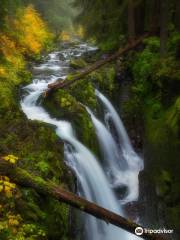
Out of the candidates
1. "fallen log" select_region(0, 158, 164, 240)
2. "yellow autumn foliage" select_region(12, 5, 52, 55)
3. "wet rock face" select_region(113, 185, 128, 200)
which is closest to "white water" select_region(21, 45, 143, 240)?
"wet rock face" select_region(113, 185, 128, 200)

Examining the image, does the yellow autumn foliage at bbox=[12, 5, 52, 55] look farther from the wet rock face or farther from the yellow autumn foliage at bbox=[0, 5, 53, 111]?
the wet rock face

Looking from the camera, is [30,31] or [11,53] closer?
[11,53]

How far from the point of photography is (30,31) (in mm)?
26109

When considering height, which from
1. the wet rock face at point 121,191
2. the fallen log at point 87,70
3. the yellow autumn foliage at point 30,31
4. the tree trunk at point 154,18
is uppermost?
the yellow autumn foliage at point 30,31

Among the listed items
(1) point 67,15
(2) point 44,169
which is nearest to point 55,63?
(2) point 44,169

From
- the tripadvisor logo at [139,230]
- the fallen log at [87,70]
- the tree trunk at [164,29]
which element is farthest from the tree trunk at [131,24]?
the tripadvisor logo at [139,230]

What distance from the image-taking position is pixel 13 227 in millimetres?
6312

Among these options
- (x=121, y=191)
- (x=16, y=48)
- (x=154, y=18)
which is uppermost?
(x=16, y=48)

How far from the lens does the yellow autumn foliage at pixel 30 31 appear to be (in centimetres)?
2188

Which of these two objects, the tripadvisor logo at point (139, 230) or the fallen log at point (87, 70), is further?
the fallen log at point (87, 70)

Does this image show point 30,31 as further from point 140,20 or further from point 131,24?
point 131,24

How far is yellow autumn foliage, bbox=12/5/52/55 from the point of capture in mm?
21875

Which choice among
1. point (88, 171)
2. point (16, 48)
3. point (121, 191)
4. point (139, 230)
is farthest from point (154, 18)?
point (139, 230)

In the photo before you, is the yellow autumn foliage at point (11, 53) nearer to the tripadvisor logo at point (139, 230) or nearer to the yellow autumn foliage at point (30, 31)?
the yellow autumn foliage at point (30, 31)
